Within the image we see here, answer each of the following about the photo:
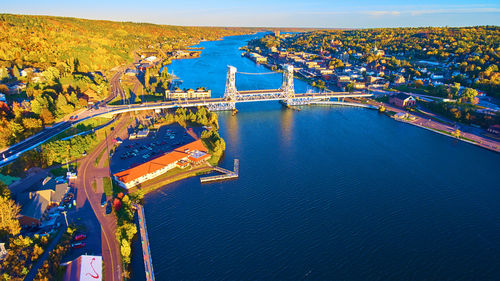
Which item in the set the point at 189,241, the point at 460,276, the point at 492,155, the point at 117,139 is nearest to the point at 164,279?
the point at 189,241

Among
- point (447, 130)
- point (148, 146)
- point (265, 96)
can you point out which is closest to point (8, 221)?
point (148, 146)

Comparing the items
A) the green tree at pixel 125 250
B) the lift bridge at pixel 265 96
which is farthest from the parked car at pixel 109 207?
the lift bridge at pixel 265 96

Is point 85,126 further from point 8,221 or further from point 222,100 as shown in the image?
point 222,100

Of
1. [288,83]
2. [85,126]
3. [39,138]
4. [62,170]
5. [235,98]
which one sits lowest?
[62,170]

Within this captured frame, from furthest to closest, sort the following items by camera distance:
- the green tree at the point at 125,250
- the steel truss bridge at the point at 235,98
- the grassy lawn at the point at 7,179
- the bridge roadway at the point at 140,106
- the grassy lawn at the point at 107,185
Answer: the steel truss bridge at the point at 235,98 → the bridge roadway at the point at 140,106 → the grassy lawn at the point at 7,179 → the grassy lawn at the point at 107,185 → the green tree at the point at 125,250

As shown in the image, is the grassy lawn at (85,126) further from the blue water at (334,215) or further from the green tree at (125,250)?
the green tree at (125,250)

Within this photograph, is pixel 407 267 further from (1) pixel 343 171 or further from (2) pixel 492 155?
(2) pixel 492 155
